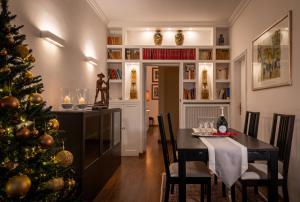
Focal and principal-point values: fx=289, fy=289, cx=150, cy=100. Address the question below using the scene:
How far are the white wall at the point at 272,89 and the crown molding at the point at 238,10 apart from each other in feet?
0.23

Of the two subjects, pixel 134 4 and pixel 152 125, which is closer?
pixel 134 4

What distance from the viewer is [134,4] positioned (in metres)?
5.20

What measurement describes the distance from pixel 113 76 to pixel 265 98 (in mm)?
3481

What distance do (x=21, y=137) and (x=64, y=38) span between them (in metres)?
2.78

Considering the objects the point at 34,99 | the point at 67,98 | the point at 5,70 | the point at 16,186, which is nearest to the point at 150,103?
the point at 67,98

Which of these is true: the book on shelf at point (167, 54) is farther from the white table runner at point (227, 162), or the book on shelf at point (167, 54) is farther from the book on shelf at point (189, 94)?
the white table runner at point (227, 162)

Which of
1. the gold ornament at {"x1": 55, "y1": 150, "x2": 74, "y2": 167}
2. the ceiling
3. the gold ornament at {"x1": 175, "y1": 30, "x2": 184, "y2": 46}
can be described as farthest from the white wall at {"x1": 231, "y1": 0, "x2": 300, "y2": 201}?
the gold ornament at {"x1": 55, "y1": 150, "x2": 74, "y2": 167}

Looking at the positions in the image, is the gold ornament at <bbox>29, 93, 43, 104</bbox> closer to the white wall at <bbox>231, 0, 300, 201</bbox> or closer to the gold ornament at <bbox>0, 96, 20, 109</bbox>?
the gold ornament at <bbox>0, 96, 20, 109</bbox>

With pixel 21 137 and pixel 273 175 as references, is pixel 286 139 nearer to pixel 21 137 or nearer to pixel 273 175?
pixel 273 175

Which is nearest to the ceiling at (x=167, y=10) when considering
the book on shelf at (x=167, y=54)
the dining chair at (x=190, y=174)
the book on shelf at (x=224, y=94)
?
the book on shelf at (x=167, y=54)

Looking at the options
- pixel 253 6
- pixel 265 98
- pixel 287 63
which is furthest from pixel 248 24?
pixel 287 63

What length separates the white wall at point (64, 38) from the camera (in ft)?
9.75

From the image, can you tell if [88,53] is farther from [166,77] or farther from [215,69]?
[166,77]

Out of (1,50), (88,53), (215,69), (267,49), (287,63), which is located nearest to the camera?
(1,50)
